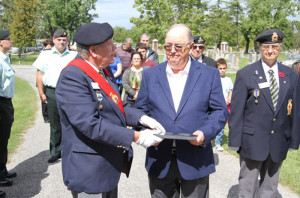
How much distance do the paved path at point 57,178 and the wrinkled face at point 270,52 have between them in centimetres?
201

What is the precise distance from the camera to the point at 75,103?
206cm

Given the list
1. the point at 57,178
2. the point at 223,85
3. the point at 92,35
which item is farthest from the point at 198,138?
the point at 223,85

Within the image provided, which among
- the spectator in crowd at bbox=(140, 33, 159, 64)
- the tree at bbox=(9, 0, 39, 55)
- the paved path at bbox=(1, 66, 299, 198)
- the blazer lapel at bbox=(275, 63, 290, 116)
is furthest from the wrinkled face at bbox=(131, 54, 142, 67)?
the tree at bbox=(9, 0, 39, 55)

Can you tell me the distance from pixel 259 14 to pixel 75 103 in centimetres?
6693

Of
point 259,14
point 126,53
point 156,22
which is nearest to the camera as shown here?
point 126,53

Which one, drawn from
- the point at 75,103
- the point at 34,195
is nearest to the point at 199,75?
the point at 75,103

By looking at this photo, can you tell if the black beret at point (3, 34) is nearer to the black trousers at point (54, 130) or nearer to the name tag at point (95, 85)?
the black trousers at point (54, 130)

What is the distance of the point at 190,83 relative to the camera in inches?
103

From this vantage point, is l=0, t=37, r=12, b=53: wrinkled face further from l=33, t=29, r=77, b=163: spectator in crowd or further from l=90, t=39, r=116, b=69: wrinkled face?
l=90, t=39, r=116, b=69: wrinkled face

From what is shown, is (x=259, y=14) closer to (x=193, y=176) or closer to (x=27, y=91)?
(x=27, y=91)

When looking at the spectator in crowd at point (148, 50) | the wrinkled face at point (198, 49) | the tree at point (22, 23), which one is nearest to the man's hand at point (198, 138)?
the wrinkled face at point (198, 49)

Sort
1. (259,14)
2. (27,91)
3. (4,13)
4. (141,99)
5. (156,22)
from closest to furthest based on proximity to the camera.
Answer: (141,99), (27,91), (156,22), (4,13), (259,14)

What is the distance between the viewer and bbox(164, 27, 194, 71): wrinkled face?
256 centimetres

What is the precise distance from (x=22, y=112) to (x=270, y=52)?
866cm
